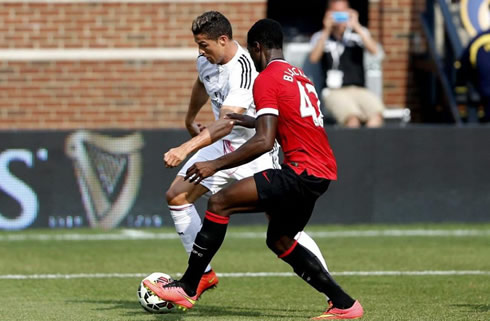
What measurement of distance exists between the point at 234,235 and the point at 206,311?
586cm

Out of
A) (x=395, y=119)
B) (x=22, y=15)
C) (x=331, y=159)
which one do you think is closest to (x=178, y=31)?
(x=22, y=15)

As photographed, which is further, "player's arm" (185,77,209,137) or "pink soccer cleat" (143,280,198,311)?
"player's arm" (185,77,209,137)

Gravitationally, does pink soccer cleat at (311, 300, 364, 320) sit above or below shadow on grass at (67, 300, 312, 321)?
above

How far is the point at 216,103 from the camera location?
8.80m

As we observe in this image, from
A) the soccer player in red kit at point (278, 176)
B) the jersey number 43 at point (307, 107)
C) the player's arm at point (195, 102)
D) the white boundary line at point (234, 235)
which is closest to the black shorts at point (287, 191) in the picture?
the soccer player in red kit at point (278, 176)

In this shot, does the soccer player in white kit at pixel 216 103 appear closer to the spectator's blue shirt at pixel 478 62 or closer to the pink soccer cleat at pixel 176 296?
the pink soccer cleat at pixel 176 296

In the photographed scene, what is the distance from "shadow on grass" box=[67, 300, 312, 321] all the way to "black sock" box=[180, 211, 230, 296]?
10.5 inches

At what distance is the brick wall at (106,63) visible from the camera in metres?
17.7

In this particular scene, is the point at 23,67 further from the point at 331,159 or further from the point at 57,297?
the point at 331,159

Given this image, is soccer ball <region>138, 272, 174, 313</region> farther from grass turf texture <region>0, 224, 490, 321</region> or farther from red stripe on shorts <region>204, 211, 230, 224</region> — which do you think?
red stripe on shorts <region>204, 211, 230, 224</region>

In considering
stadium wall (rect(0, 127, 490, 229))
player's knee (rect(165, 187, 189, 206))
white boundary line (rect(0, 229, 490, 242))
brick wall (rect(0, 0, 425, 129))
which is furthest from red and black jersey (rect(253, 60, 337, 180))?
brick wall (rect(0, 0, 425, 129))

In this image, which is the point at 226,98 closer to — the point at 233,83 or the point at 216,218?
the point at 233,83

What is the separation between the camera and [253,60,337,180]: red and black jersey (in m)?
7.44

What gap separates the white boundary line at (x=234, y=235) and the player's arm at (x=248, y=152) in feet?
21.9
